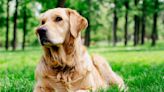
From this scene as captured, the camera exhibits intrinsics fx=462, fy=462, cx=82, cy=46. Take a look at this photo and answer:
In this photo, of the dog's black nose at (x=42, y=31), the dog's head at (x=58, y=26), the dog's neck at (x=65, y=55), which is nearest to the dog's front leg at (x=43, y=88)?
the dog's neck at (x=65, y=55)

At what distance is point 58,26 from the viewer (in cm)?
633

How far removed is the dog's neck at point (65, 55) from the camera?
20.9 ft

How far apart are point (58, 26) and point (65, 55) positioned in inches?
16.8

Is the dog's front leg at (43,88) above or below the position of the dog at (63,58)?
below

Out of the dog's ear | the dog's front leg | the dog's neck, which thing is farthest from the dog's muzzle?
the dog's front leg

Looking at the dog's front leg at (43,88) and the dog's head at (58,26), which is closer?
the dog's head at (58,26)

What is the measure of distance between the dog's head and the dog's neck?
0.35 feet

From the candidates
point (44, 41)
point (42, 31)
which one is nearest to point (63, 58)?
point (44, 41)

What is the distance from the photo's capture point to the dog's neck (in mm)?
6367

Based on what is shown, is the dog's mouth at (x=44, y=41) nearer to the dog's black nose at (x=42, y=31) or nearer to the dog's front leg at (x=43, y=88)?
the dog's black nose at (x=42, y=31)

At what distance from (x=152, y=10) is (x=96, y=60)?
46781 millimetres

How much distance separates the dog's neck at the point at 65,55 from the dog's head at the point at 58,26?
0.35 ft

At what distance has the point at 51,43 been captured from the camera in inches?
245

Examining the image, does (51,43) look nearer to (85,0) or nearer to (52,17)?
(52,17)
